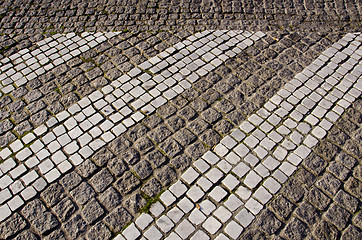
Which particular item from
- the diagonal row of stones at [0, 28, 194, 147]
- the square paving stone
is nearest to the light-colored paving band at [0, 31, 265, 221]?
the diagonal row of stones at [0, 28, 194, 147]

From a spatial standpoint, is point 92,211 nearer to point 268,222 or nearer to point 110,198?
point 110,198

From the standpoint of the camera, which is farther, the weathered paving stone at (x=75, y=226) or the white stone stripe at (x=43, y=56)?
the white stone stripe at (x=43, y=56)

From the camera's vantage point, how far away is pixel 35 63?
6.02 m

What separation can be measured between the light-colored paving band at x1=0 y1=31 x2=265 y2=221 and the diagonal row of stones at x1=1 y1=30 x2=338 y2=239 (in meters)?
0.18

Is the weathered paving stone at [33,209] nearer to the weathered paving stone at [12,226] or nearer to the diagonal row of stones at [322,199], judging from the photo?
the weathered paving stone at [12,226]

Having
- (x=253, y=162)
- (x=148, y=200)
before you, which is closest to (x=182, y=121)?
(x=253, y=162)

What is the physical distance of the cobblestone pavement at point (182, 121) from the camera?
394 centimetres

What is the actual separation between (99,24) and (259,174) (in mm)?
4596

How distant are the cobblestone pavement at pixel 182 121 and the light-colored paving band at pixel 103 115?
0.02m

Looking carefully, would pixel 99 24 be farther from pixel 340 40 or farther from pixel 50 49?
pixel 340 40

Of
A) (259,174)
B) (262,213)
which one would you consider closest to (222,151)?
(259,174)

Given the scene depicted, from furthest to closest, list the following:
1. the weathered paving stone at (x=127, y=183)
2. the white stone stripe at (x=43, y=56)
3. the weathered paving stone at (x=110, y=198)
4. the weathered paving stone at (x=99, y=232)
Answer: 1. the white stone stripe at (x=43, y=56)
2. the weathered paving stone at (x=127, y=183)
3. the weathered paving stone at (x=110, y=198)
4. the weathered paving stone at (x=99, y=232)

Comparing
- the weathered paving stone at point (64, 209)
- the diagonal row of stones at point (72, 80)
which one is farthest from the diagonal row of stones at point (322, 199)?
the diagonal row of stones at point (72, 80)

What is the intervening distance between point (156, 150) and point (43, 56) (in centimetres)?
315
